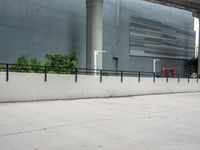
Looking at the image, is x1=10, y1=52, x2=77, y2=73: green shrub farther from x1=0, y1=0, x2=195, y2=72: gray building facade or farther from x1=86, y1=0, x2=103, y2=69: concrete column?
x1=86, y1=0, x2=103, y2=69: concrete column

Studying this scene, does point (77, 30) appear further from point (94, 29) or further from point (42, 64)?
point (42, 64)

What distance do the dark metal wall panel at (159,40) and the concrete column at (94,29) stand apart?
8464 mm

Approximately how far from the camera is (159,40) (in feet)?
131

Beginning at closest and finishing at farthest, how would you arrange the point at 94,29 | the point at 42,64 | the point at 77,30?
1. the point at 42,64
2. the point at 94,29
3. the point at 77,30

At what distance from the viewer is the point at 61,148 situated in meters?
6.01

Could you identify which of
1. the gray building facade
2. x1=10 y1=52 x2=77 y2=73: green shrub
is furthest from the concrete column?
x1=10 y1=52 x2=77 y2=73: green shrub

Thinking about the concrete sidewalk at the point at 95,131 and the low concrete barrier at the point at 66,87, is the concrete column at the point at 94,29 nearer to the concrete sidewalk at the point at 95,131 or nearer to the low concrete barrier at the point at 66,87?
the low concrete barrier at the point at 66,87

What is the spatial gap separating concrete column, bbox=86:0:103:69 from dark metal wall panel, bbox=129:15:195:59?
8464 mm

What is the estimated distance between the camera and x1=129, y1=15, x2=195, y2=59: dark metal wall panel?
36750 millimetres

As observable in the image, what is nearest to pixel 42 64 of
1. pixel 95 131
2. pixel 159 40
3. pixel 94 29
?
pixel 94 29

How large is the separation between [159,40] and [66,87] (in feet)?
86.4

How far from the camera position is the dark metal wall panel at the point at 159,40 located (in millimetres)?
36750

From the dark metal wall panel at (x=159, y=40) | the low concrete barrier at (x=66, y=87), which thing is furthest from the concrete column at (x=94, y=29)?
the dark metal wall panel at (x=159, y=40)

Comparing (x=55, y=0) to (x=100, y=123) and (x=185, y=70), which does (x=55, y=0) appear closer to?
(x=100, y=123)
